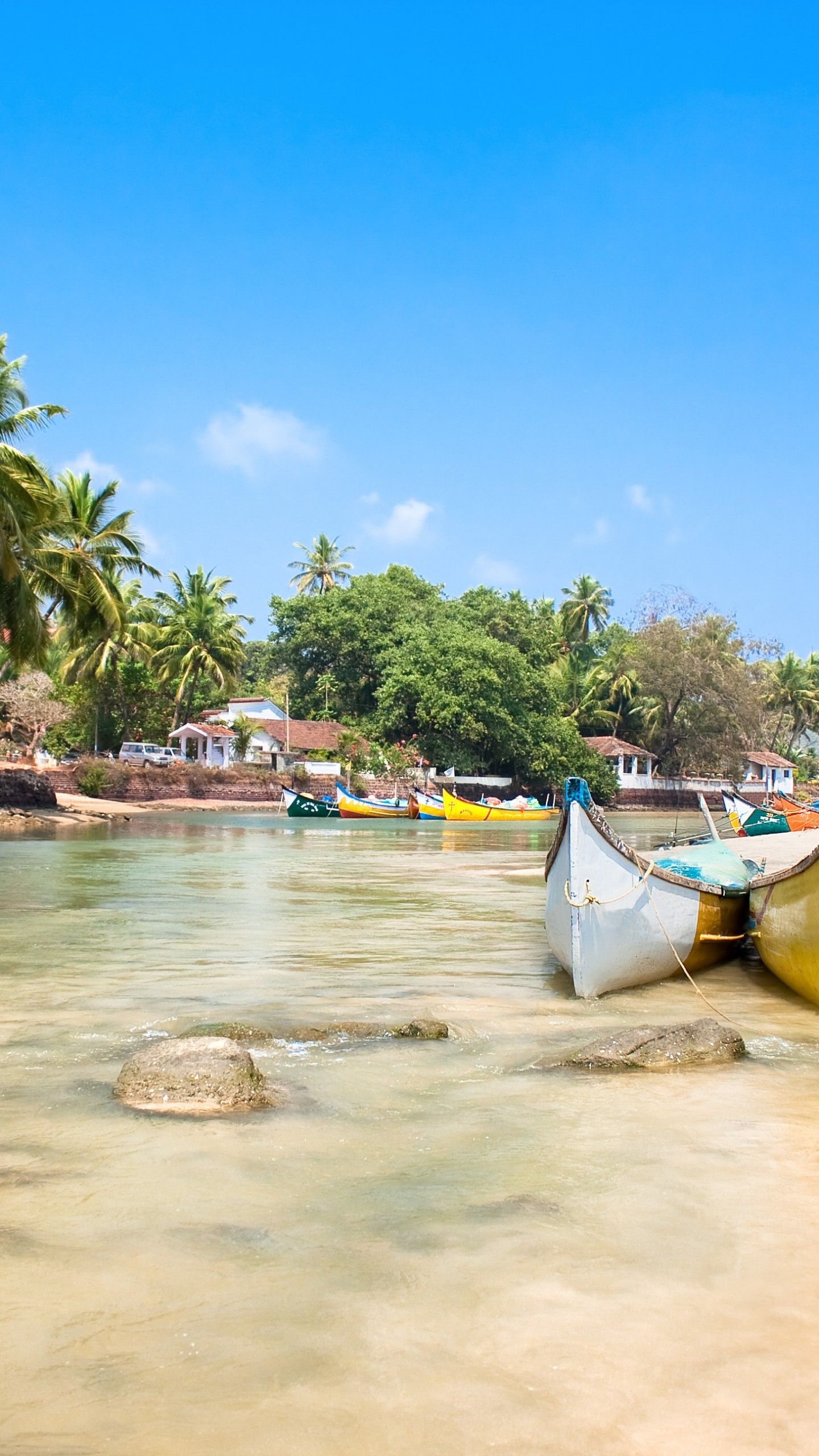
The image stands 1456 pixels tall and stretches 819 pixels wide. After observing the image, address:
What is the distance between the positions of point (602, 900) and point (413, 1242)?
4.45 m

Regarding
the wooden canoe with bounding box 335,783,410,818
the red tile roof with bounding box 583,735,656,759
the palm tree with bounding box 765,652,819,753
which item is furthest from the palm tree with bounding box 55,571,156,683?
the palm tree with bounding box 765,652,819,753

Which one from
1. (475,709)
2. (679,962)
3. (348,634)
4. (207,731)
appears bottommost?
(679,962)

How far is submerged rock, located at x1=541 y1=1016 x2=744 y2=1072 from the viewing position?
640 cm

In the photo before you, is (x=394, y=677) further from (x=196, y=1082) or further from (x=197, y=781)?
(x=196, y=1082)

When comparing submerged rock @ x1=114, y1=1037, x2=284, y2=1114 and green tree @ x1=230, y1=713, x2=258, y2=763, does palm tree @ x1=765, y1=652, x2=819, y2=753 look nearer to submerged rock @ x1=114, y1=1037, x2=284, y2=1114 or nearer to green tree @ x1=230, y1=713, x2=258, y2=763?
green tree @ x1=230, y1=713, x2=258, y2=763

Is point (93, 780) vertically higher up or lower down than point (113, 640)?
lower down

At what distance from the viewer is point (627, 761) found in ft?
193

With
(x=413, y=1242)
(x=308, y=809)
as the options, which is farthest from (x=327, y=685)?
(x=413, y=1242)

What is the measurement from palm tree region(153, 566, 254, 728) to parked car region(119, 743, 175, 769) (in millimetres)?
2839

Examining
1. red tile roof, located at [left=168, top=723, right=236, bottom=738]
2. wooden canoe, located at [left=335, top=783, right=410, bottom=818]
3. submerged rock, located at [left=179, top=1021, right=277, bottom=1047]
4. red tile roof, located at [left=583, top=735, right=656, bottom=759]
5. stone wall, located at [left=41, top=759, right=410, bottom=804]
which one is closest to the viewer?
submerged rock, located at [left=179, top=1021, right=277, bottom=1047]

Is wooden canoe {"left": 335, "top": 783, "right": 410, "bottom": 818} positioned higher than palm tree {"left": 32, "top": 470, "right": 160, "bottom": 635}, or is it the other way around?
palm tree {"left": 32, "top": 470, "right": 160, "bottom": 635}

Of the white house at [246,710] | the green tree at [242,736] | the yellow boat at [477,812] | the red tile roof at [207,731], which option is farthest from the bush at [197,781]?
the yellow boat at [477,812]

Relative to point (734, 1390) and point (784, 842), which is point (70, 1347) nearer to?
point (734, 1390)

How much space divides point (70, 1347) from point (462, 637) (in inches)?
1815
